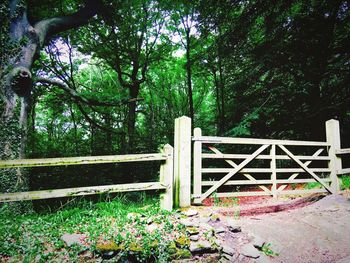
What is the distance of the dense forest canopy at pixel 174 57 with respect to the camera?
19.5 ft

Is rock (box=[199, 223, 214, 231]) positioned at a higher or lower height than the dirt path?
higher

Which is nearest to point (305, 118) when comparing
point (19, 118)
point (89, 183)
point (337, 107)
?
point (337, 107)

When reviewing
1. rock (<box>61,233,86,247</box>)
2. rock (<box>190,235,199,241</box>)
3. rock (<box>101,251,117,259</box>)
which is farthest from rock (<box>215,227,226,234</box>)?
rock (<box>61,233,86,247</box>)

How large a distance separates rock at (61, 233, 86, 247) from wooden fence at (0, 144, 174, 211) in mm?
739

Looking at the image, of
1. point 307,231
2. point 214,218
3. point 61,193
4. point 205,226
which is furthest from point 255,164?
point 61,193

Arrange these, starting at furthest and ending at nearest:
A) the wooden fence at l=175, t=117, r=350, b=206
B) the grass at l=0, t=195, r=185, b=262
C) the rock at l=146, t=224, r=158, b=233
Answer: the wooden fence at l=175, t=117, r=350, b=206 → the rock at l=146, t=224, r=158, b=233 → the grass at l=0, t=195, r=185, b=262

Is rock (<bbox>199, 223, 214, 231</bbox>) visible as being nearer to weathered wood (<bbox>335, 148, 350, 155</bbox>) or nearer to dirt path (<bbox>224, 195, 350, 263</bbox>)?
dirt path (<bbox>224, 195, 350, 263</bbox>)

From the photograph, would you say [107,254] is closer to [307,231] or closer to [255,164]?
[307,231]

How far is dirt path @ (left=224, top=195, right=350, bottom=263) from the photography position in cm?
349

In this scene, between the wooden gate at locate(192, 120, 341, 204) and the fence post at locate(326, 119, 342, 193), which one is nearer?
the wooden gate at locate(192, 120, 341, 204)

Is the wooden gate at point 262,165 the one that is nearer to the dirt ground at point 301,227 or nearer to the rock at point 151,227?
the dirt ground at point 301,227

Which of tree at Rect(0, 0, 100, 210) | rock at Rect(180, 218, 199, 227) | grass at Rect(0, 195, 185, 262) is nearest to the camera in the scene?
grass at Rect(0, 195, 185, 262)

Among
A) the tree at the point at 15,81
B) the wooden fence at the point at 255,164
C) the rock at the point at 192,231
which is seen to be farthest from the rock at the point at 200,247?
the tree at the point at 15,81

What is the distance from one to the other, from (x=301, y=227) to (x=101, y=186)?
3.79 meters
